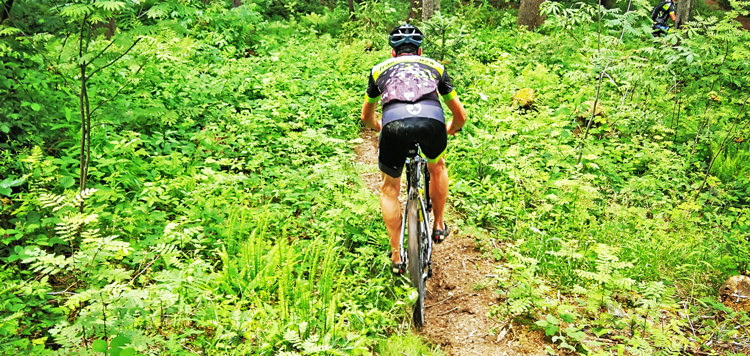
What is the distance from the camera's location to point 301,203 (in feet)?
17.3

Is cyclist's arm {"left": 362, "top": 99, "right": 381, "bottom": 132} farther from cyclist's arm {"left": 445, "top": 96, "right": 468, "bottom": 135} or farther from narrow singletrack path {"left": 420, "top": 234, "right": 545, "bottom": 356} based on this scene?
narrow singletrack path {"left": 420, "top": 234, "right": 545, "bottom": 356}

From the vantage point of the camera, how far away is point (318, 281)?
4.16 m

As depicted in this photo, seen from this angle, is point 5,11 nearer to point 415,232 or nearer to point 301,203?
point 301,203

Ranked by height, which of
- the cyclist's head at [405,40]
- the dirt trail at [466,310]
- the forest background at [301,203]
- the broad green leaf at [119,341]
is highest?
the cyclist's head at [405,40]

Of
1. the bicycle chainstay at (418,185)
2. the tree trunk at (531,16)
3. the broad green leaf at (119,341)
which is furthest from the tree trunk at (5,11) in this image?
the tree trunk at (531,16)

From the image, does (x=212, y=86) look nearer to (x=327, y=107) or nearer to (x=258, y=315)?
(x=327, y=107)

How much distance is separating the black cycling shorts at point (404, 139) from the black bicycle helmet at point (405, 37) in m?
0.90

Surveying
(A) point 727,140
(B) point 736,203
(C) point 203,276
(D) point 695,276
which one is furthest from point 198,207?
(A) point 727,140

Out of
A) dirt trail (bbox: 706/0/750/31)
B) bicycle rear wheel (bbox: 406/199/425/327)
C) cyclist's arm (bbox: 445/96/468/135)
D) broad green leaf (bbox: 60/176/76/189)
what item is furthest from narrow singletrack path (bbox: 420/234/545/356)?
dirt trail (bbox: 706/0/750/31)

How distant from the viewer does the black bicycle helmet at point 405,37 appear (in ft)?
12.9

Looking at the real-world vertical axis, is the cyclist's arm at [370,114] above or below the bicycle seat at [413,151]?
above

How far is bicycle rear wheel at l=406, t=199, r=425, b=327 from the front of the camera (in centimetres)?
360

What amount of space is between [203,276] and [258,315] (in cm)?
60

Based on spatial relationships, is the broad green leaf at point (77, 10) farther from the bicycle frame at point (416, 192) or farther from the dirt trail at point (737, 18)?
the dirt trail at point (737, 18)
